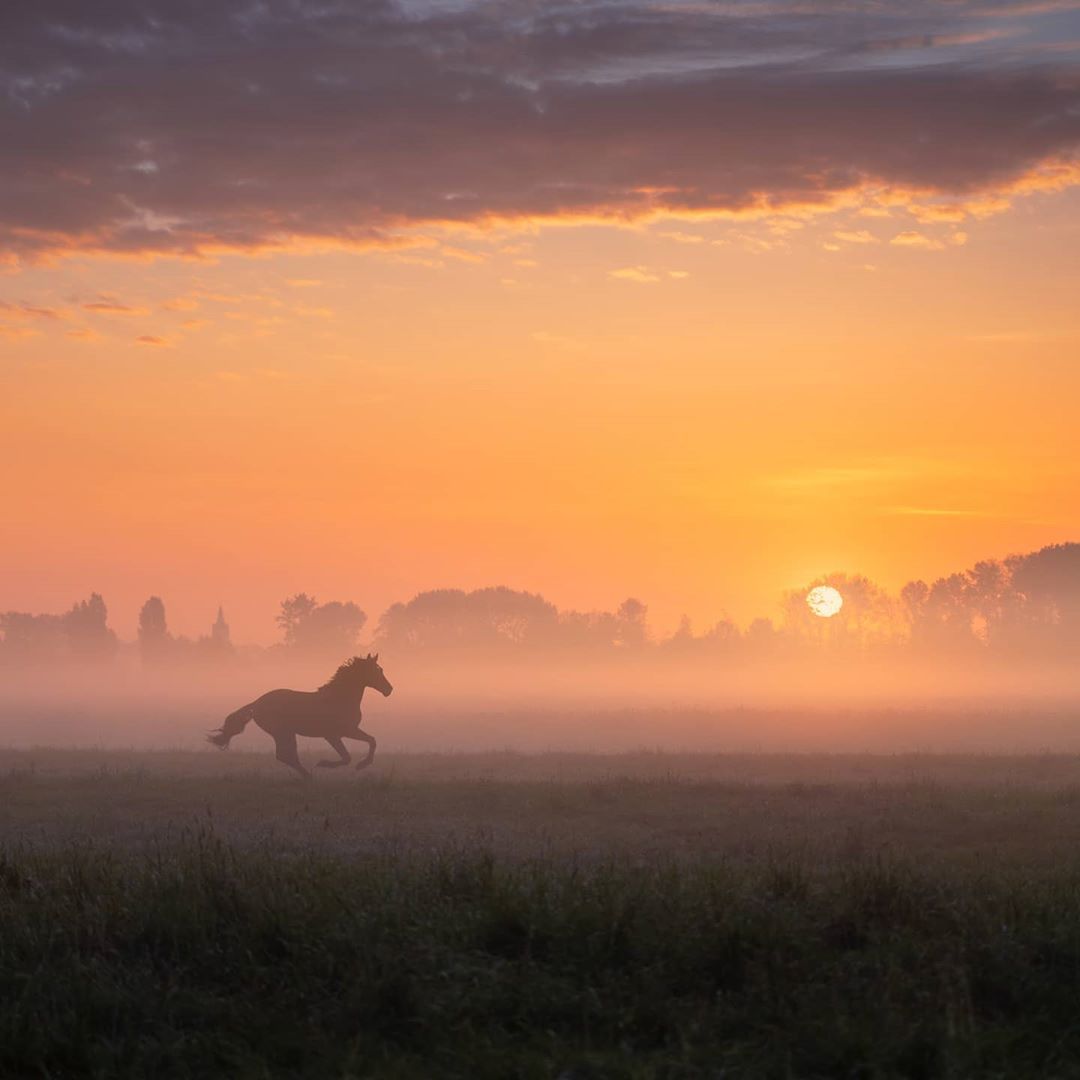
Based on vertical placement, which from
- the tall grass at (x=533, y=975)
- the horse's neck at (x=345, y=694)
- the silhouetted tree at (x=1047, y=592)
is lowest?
the tall grass at (x=533, y=975)

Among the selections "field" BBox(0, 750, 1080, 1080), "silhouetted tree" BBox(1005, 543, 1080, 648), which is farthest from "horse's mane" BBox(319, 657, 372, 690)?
"silhouetted tree" BBox(1005, 543, 1080, 648)

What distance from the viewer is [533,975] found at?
8.14m

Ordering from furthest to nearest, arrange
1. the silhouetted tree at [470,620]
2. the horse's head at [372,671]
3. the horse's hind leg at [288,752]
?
the silhouetted tree at [470,620]
the horse's head at [372,671]
the horse's hind leg at [288,752]

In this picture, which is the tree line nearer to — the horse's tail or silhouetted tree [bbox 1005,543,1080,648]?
silhouetted tree [bbox 1005,543,1080,648]

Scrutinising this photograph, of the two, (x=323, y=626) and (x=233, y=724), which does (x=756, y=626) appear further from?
(x=233, y=724)

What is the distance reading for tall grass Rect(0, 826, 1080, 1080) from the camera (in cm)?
716

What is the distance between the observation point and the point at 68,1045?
24.0 ft

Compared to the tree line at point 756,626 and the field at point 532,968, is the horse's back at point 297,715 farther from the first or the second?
the tree line at point 756,626

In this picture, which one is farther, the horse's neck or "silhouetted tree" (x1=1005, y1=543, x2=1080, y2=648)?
"silhouetted tree" (x1=1005, y1=543, x2=1080, y2=648)

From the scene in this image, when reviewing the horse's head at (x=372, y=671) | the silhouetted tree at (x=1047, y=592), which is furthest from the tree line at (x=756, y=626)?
the horse's head at (x=372, y=671)

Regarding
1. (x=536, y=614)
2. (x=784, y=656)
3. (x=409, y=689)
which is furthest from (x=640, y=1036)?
(x=536, y=614)

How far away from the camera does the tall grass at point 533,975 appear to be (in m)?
7.16

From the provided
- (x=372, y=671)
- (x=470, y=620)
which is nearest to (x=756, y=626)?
(x=470, y=620)

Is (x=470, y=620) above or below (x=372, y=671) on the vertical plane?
above
